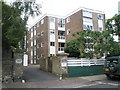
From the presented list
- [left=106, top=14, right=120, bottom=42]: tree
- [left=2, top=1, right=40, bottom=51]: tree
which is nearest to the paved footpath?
[left=2, top=1, right=40, bottom=51]: tree

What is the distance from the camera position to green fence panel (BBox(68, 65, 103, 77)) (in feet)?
43.7

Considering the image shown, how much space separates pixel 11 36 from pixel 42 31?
25044 mm

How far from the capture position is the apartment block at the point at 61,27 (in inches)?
1229

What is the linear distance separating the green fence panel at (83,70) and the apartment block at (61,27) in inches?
643

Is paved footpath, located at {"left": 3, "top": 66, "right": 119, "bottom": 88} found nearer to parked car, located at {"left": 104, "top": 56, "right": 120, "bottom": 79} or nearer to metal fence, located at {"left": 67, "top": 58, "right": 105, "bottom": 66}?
parked car, located at {"left": 104, "top": 56, "right": 120, "bottom": 79}

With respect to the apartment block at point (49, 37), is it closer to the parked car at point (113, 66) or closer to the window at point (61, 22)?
the window at point (61, 22)

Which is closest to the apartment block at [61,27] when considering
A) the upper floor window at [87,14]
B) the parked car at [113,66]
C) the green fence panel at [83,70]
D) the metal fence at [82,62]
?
the upper floor window at [87,14]

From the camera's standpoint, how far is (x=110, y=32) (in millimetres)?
15305

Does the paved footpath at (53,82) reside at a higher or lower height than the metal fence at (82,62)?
lower

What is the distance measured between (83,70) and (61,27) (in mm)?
21677

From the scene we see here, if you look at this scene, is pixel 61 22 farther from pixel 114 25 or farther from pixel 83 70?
pixel 83 70

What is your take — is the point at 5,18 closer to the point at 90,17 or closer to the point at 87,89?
the point at 87,89

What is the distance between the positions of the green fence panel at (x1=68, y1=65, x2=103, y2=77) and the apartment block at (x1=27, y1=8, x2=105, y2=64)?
1632cm

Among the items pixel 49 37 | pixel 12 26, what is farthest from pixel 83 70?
pixel 49 37
